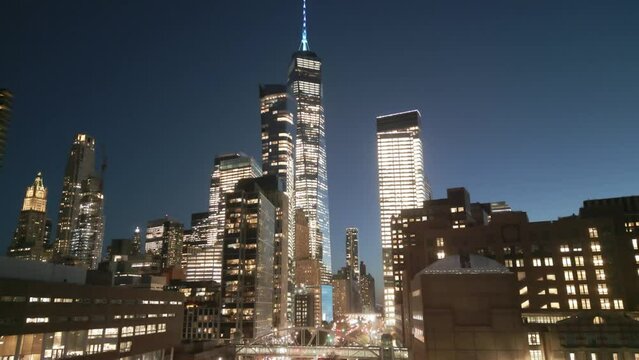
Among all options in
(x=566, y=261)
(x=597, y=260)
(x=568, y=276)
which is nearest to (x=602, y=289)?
(x=597, y=260)

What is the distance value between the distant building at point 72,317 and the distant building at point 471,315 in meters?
62.1

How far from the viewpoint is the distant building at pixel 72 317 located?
74.8 meters

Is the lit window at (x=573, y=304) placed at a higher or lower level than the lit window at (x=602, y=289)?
lower

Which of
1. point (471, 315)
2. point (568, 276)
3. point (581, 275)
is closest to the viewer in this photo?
point (471, 315)

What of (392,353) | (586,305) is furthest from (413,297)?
(586,305)

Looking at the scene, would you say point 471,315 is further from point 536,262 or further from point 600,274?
point 600,274

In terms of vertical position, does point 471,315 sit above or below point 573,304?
below

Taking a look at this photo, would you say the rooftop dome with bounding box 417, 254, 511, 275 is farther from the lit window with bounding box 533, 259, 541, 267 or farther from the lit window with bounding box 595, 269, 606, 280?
the lit window with bounding box 595, 269, 606, 280

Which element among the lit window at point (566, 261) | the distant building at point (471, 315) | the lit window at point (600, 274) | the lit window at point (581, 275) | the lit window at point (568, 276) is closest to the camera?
the distant building at point (471, 315)

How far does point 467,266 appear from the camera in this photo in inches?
3447

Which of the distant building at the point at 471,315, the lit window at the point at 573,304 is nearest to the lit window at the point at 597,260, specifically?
the lit window at the point at 573,304

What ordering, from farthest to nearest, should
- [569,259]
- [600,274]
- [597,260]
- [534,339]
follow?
[569,259], [597,260], [600,274], [534,339]

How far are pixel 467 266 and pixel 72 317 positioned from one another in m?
73.7

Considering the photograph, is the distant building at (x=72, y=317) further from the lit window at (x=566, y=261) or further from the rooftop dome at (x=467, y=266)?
the lit window at (x=566, y=261)
